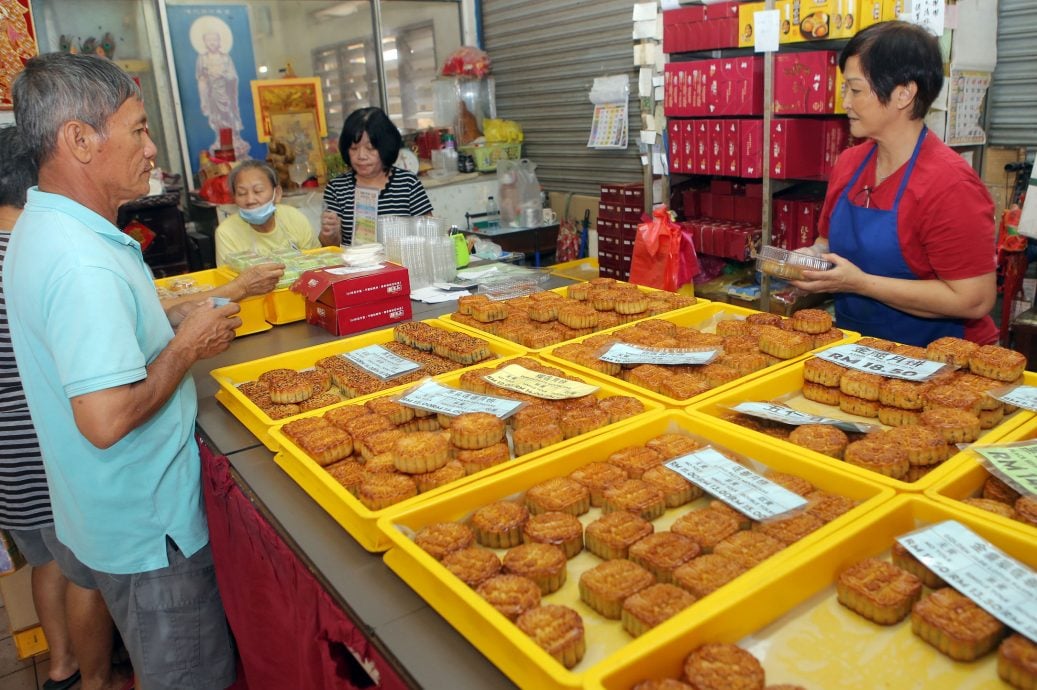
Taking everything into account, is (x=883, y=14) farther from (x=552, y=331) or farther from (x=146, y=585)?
(x=146, y=585)

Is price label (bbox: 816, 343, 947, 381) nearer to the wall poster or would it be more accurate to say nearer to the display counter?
the display counter

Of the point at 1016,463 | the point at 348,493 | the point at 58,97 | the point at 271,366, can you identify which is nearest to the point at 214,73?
Answer: the point at 271,366

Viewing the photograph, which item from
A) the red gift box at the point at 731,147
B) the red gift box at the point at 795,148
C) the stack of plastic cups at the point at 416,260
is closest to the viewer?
the stack of plastic cups at the point at 416,260

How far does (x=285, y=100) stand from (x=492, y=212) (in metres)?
1.99

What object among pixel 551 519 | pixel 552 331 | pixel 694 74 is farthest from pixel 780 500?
pixel 694 74

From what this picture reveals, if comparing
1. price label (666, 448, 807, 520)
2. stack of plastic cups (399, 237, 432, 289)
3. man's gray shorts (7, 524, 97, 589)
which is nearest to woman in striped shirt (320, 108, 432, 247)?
stack of plastic cups (399, 237, 432, 289)

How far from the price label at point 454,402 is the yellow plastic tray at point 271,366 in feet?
0.61

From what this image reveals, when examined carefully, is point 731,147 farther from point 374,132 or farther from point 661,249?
point 374,132

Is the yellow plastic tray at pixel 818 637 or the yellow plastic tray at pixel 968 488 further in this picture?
the yellow plastic tray at pixel 968 488

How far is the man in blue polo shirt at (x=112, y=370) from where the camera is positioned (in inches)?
62.8

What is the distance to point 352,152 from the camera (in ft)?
13.8

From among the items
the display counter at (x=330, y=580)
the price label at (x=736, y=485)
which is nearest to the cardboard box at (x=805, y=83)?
the price label at (x=736, y=485)

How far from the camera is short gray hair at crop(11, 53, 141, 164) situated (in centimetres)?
163

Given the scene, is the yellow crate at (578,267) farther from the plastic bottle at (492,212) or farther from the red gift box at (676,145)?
the red gift box at (676,145)
